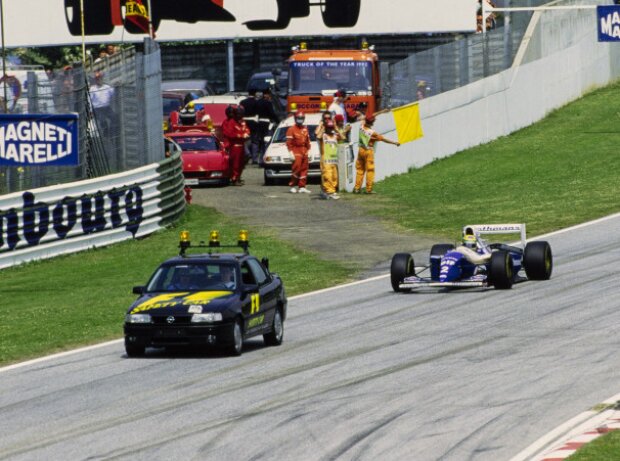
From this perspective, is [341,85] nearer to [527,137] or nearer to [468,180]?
[468,180]

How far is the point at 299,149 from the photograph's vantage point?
Result: 34.7 m

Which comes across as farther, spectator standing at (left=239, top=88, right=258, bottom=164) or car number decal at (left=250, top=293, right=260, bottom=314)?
spectator standing at (left=239, top=88, right=258, bottom=164)

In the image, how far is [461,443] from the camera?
12141mm

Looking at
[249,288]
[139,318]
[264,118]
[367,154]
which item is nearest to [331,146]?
[367,154]

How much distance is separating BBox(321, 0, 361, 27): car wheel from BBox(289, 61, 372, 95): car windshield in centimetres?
1421

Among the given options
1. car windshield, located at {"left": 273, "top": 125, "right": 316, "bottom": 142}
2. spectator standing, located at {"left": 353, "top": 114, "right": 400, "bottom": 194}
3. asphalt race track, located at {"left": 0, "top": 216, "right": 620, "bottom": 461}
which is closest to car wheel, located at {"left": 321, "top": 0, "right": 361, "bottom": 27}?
car windshield, located at {"left": 273, "top": 125, "right": 316, "bottom": 142}

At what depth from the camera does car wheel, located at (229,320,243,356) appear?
54.9 feet

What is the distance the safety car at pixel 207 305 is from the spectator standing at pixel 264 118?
2304cm

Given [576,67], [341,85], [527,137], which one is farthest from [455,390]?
[576,67]

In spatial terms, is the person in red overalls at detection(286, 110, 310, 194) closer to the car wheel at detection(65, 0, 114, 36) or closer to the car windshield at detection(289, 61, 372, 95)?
the car windshield at detection(289, 61, 372, 95)

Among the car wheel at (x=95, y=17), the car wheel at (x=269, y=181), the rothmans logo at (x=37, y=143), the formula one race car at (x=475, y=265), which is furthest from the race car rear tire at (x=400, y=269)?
the car wheel at (x=95, y=17)

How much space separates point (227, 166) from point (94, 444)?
81.8 feet

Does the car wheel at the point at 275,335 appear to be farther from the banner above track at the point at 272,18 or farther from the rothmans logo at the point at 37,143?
the banner above track at the point at 272,18

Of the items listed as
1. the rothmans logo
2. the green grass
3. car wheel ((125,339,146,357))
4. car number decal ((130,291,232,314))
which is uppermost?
the rothmans logo
